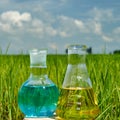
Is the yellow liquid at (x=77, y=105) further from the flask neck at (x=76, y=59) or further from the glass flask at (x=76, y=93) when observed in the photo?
the flask neck at (x=76, y=59)

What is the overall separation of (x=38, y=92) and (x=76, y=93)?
16cm

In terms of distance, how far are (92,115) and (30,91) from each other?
27 centimetres

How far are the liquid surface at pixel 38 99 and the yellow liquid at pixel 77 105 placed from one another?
4cm

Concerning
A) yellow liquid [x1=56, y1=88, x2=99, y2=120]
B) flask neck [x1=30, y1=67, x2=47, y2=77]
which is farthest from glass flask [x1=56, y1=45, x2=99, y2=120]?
flask neck [x1=30, y1=67, x2=47, y2=77]

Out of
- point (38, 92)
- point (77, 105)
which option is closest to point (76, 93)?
point (77, 105)

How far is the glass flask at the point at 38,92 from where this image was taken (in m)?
1.67

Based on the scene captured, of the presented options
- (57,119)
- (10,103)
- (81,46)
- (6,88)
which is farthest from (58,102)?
(6,88)

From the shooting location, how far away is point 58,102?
68.0 inches

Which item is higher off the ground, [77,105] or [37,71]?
[37,71]

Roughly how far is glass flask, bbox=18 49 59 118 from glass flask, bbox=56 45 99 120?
0.04 meters

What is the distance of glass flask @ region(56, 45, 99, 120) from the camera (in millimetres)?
1660

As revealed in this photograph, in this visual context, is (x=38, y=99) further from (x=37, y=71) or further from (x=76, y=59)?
(x=76, y=59)

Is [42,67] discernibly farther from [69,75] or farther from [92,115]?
[92,115]

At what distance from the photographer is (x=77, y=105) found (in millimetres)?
1666
